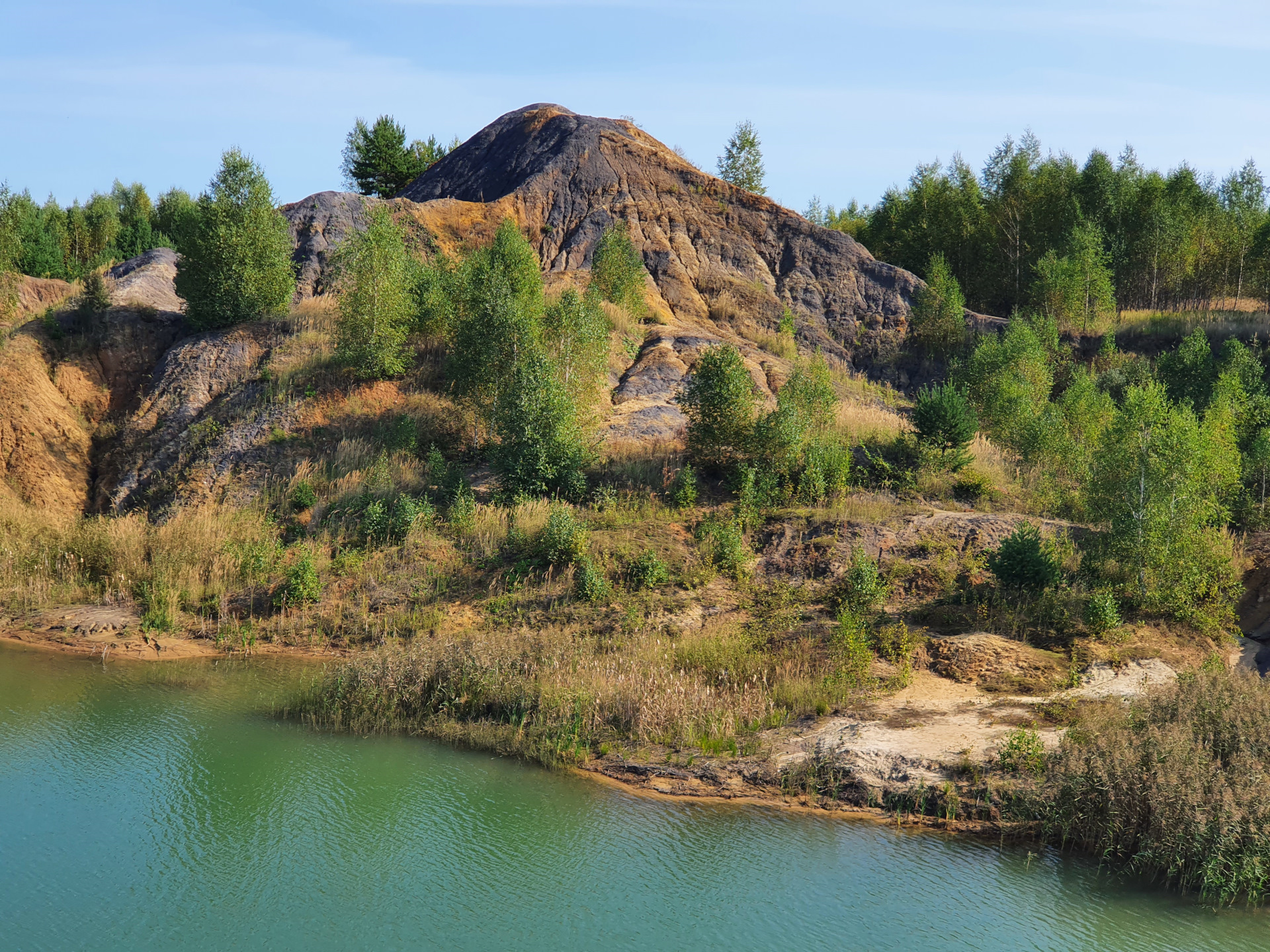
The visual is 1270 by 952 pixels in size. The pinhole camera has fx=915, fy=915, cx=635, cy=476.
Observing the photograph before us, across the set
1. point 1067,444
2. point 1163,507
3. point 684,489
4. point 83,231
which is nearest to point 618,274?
point 684,489

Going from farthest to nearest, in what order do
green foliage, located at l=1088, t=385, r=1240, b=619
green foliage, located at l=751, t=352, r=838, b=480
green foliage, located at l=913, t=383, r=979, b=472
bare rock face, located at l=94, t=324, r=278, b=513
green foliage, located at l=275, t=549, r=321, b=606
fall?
bare rock face, located at l=94, t=324, r=278, b=513, green foliage, located at l=913, t=383, r=979, b=472, green foliage, located at l=751, t=352, r=838, b=480, green foliage, located at l=275, t=549, r=321, b=606, green foliage, located at l=1088, t=385, r=1240, b=619

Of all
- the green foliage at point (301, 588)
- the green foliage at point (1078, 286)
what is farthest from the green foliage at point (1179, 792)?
the green foliage at point (1078, 286)

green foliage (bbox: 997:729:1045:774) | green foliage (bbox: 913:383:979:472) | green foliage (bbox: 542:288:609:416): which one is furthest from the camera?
green foliage (bbox: 542:288:609:416)

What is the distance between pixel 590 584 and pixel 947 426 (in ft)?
35.8

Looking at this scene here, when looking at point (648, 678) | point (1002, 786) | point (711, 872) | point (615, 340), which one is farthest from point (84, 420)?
point (1002, 786)

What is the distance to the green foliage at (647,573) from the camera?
1977cm

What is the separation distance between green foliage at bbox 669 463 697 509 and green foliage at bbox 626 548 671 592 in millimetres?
2737

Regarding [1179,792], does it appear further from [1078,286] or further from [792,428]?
[1078,286]

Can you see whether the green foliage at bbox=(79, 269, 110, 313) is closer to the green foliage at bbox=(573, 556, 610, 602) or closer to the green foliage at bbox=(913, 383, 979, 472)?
the green foliage at bbox=(573, 556, 610, 602)

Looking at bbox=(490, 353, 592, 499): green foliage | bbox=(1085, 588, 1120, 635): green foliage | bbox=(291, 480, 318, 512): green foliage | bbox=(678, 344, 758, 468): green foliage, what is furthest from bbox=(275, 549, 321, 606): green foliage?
bbox=(1085, 588, 1120, 635): green foliage

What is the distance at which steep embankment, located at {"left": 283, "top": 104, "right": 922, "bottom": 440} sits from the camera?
40062 mm

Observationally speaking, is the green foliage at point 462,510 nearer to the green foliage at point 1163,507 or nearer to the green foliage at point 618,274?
the green foliage at point 1163,507

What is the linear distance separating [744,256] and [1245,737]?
37026mm

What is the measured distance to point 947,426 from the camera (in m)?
24.0
